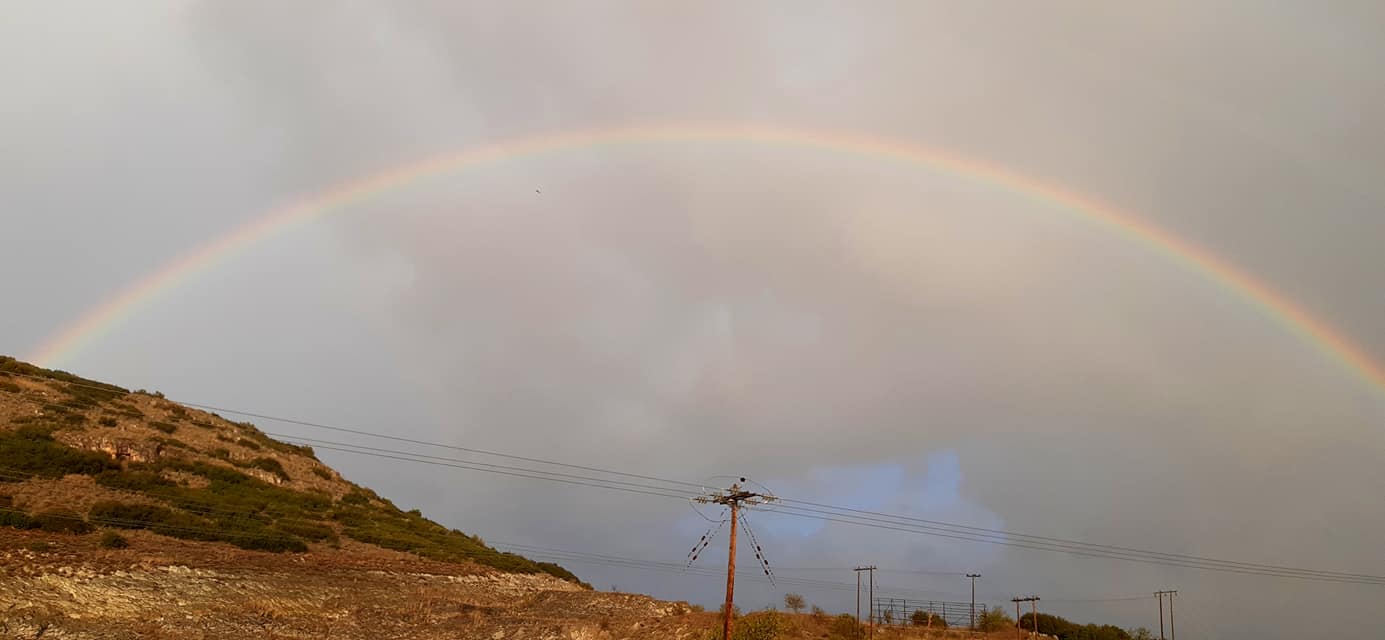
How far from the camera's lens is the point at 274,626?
58.5 metres

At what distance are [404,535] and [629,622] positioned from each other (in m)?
29.7

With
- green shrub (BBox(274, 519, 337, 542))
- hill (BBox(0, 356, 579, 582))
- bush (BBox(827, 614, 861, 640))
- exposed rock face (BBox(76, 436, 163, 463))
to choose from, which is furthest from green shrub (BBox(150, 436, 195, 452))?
bush (BBox(827, 614, 861, 640))

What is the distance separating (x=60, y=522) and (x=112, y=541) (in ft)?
13.8

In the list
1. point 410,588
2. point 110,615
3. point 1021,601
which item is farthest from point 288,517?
point 1021,601

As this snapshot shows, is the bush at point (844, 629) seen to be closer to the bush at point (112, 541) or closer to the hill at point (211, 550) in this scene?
the hill at point (211, 550)

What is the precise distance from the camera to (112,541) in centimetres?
6481

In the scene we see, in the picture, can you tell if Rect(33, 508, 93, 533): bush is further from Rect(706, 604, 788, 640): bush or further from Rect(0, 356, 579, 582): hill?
Rect(706, 604, 788, 640): bush

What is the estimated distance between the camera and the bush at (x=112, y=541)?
6431 cm

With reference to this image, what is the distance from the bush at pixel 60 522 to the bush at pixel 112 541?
1.75 meters

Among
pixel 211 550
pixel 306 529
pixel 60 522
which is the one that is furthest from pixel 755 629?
pixel 60 522

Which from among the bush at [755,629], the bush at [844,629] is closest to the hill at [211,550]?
the bush at [755,629]

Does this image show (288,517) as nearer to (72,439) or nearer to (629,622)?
(72,439)

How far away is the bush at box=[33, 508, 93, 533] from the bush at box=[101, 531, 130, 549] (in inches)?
68.8

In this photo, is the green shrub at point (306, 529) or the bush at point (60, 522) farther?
the green shrub at point (306, 529)
